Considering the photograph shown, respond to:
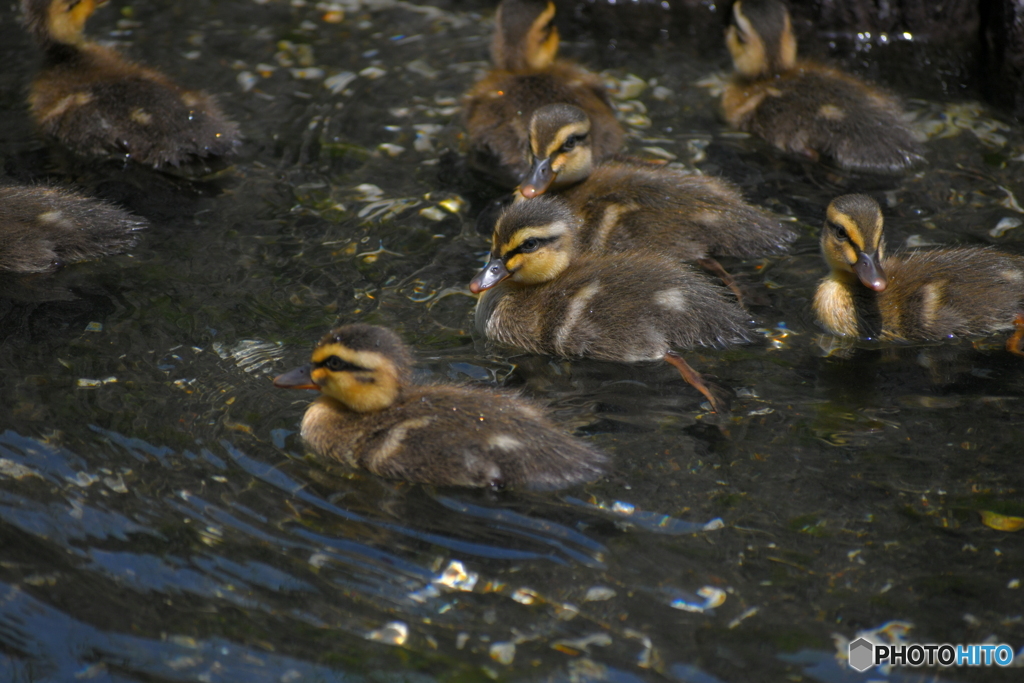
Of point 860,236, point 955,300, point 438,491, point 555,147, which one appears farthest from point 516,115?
point 438,491

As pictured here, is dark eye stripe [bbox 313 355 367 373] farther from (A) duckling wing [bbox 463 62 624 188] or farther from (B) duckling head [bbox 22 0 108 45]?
(B) duckling head [bbox 22 0 108 45]

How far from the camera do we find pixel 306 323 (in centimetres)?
418

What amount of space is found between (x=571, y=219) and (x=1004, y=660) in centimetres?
228

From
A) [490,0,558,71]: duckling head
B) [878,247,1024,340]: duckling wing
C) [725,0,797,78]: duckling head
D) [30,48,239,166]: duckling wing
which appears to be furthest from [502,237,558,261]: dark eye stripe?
[725,0,797,78]: duckling head

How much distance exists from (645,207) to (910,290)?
116 centimetres

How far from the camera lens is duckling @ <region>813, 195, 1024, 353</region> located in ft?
13.4

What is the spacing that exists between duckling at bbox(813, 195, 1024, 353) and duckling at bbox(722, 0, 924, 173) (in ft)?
3.99

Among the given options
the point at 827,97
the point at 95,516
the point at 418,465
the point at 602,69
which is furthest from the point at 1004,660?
the point at 602,69

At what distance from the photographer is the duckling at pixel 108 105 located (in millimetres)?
5336

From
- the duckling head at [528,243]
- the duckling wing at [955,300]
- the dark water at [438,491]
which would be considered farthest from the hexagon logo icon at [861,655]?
the duckling head at [528,243]

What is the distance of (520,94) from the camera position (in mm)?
5484

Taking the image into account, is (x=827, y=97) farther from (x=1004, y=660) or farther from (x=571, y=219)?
(x=1004, y=660)

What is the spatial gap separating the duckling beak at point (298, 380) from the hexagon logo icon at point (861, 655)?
72.0 inches

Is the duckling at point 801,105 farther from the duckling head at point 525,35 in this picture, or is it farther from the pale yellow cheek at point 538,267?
the pale yellow cheek at point 538,267
